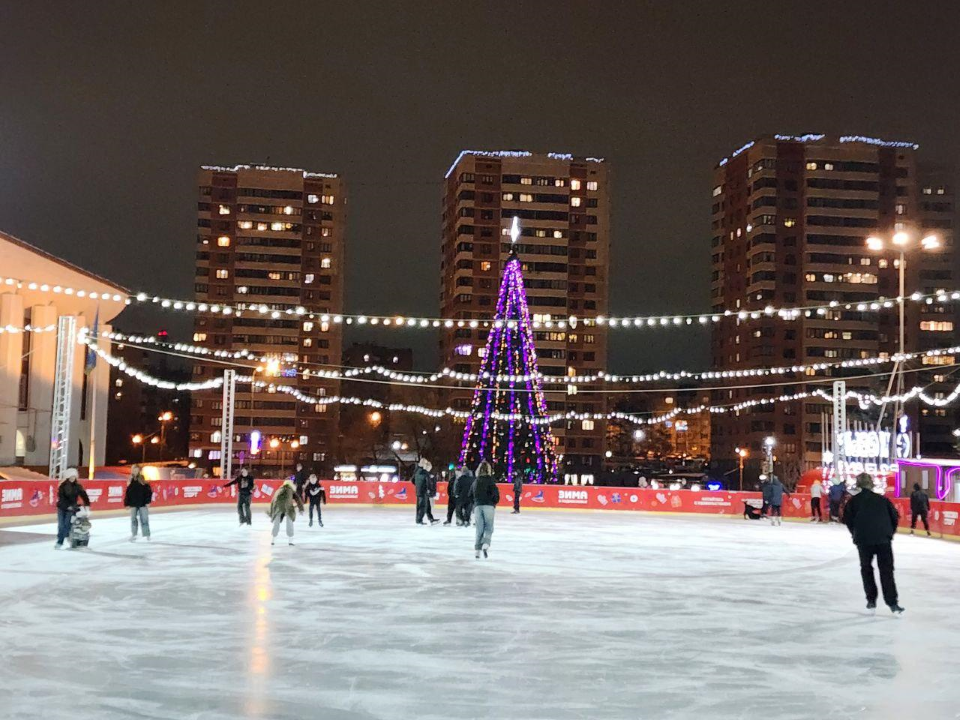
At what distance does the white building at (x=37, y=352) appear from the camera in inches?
1630

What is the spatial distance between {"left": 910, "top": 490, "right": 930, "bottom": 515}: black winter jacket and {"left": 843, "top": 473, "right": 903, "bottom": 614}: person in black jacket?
16.5 metres

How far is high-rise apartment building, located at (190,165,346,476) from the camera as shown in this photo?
108438 millimetres

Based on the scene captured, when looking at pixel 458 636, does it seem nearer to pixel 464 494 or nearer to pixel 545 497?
pixel 464 494

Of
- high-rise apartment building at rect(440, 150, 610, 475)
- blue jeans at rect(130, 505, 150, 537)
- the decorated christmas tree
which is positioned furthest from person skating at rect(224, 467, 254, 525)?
high-rise apartment building at rect(440, 150, 610, 475)

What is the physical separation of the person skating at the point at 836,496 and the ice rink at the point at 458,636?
13.9 metres

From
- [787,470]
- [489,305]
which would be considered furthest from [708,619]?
[489,305]

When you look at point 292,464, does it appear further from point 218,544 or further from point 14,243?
point 218,544

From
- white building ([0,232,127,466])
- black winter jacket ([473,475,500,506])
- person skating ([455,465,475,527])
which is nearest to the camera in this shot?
black winter jacket ([473,475,500,506])

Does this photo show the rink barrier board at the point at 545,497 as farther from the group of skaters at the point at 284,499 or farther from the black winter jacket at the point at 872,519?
the black winter jacket at the point at 872,519

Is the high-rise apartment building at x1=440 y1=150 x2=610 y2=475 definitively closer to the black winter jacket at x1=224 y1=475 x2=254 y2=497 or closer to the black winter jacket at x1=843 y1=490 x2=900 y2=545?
the black winter jacket at x1=224 y1=475 x2=254 y2=497

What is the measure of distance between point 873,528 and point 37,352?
42055 millimetres

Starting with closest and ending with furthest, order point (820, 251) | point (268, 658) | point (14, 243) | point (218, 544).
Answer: point (268, 658) < point (218, 544) < point (14, 243) < point (820, 251)

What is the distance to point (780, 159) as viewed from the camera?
4141 inches

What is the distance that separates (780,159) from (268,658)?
10459cm
